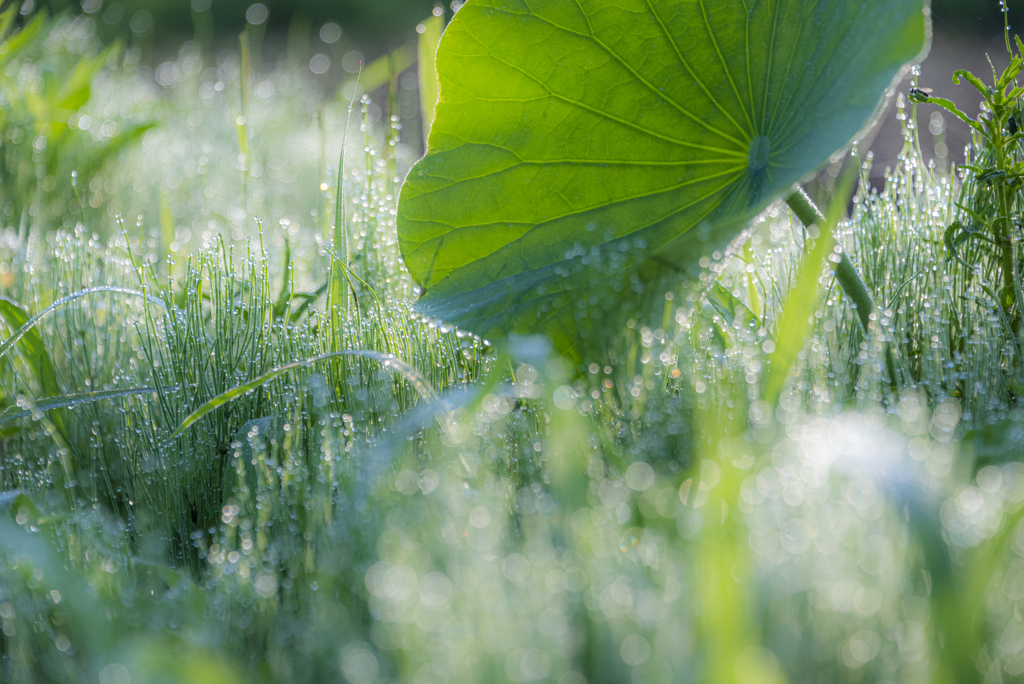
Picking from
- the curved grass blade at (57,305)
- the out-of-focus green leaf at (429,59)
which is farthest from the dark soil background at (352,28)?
the curved grass blade at (57,305)

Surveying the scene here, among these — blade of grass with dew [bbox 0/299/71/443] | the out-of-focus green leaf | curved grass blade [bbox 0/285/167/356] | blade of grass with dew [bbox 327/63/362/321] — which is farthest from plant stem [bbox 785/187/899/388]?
blade of grass with dew [bbox 0/299/71/443]

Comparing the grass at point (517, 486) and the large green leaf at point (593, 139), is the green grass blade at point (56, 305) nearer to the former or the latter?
the grass at point (517, 486)

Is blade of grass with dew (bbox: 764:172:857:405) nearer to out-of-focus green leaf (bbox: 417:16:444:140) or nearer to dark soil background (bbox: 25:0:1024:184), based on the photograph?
out-of-focus green leaf (bbox: 417:16:444:140)

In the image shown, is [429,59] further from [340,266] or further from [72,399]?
[72,399]

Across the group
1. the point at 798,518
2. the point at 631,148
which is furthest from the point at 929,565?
the point at 631,148

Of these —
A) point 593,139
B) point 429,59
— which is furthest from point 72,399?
point 429,59

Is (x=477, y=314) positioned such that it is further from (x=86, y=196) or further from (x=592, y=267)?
(x=86, y=196)
